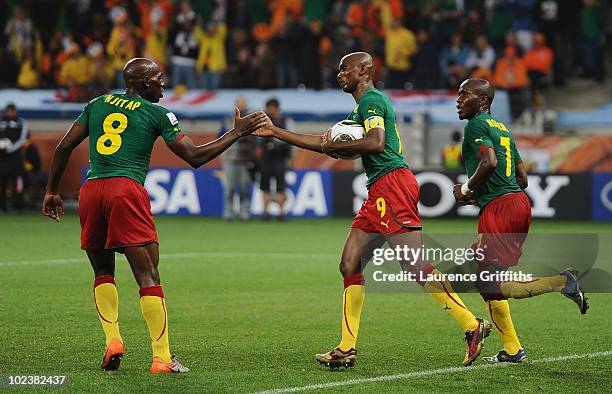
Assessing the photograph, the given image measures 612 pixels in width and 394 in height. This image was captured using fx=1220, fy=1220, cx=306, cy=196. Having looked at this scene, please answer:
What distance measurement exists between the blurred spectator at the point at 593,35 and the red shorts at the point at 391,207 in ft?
61.3

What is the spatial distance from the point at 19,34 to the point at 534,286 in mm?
23591

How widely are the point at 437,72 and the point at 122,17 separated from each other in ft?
25.6

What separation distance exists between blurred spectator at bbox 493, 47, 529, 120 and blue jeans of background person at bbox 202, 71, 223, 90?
6.63m

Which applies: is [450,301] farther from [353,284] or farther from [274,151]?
[274,151]

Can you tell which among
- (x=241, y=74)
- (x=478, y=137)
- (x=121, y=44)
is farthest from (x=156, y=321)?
(x=121, y=44)

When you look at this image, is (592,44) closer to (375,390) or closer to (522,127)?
(522,127)

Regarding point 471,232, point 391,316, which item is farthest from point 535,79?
point 391,316

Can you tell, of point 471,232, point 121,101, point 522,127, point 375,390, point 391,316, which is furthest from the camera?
point 522,127

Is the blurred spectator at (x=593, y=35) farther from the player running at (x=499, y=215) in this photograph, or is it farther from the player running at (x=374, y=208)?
the player running at (x=374, y=208)

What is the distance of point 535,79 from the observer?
87.3ft

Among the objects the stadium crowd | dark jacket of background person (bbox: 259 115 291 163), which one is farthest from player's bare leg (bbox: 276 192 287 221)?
the stadium crowd

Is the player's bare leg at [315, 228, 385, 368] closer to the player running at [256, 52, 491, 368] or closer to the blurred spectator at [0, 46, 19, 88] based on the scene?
the player running at [256, 52, 491, 368]

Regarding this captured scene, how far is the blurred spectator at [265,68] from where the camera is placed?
28016mm
